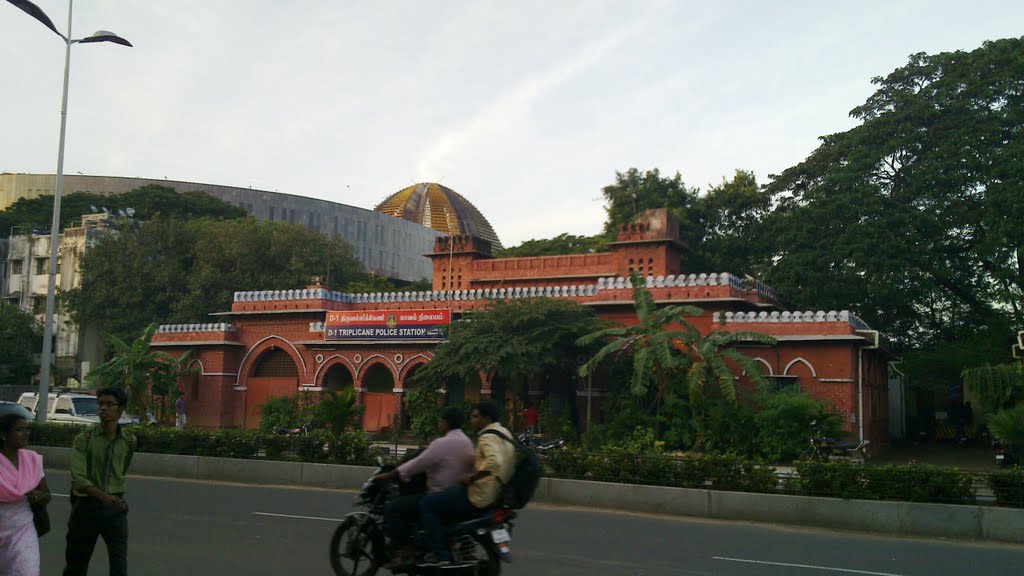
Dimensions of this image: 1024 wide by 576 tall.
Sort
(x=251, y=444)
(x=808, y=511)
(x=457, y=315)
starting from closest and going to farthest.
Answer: (x=808, y=511)
(x=251, y=444)
(x=457, y=315)

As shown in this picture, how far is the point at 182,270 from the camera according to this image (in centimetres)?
3641

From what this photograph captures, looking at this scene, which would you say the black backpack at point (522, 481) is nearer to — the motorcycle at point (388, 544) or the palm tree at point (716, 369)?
the motorcycle at point (388, 544)

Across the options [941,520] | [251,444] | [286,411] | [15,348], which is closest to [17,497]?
[941,520]

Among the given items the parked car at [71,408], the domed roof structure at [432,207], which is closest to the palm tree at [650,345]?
the parked car at [71,408]

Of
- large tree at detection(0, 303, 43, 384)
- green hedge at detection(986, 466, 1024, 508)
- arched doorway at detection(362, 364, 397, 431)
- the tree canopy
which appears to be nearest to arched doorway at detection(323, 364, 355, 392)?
arched doorway at detection(362, 364, 397, 431)

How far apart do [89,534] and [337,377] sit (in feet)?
78.4

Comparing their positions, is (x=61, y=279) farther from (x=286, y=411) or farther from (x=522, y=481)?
(x=522, y=481)

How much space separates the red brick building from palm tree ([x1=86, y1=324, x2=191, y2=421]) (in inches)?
72.4

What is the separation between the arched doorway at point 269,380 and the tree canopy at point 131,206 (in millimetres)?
19718

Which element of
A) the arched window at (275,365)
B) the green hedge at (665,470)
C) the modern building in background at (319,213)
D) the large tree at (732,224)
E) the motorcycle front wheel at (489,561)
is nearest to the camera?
the motorcycle front wheel at (489,561)

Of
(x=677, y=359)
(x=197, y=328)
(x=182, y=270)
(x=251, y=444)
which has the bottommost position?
(x=251, y=444)

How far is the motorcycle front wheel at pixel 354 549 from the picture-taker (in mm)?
6777

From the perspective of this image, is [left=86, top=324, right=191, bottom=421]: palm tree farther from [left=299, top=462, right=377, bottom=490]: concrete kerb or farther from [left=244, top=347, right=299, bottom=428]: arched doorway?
[left=299, top=462, right=377, bottom=490]: concrete kerb

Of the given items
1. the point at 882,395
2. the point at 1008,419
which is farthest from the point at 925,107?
the point at 1008,419
